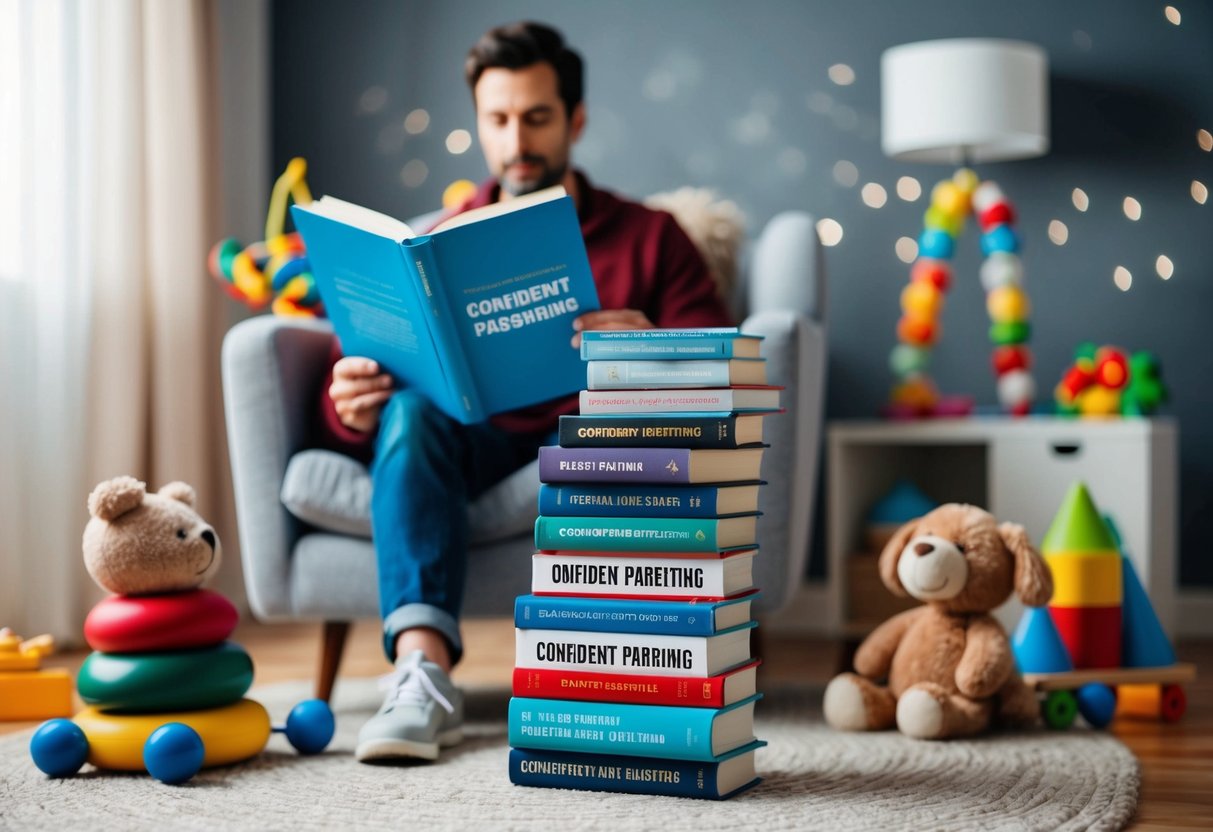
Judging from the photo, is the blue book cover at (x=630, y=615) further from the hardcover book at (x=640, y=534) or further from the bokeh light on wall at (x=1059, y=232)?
the bokeh light on wall at (x=1059, y=232)

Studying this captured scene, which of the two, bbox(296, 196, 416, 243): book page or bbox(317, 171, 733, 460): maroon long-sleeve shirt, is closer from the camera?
bbox(296, 196, 416, 243): book page

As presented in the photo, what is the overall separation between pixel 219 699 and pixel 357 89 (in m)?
2.18

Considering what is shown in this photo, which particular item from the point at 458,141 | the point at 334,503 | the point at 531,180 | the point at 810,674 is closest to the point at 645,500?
the point at 334,503

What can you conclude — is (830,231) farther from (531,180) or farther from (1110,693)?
(1110,693)

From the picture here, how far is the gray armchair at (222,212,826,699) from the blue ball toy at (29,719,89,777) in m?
0.46

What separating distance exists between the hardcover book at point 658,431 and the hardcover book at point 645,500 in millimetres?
45

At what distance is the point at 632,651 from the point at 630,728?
0.25 ft

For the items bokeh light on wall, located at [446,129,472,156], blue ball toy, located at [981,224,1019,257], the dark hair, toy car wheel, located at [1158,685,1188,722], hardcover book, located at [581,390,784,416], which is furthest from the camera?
bokeh light on wall, located at [446,129,472,156]

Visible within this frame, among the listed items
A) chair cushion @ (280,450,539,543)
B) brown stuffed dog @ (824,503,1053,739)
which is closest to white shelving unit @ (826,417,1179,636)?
brown stuffed dog @ (824,503,1053,739)

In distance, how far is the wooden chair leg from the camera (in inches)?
77.3

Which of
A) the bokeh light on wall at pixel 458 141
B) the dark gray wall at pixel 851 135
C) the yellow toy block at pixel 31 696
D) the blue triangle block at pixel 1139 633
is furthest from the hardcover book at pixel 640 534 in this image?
the bokeh light on wall at pixel 458 141

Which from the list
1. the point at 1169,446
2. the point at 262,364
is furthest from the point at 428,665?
the point at 1169,446

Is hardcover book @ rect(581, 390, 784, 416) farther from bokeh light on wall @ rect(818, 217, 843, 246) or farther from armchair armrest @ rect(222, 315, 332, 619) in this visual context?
bokeh light on wall @ rect(818, 217, 843, 246)

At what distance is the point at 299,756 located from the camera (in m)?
1.64
